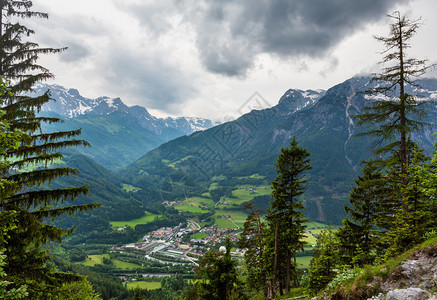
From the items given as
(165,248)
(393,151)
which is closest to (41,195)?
(393,151)

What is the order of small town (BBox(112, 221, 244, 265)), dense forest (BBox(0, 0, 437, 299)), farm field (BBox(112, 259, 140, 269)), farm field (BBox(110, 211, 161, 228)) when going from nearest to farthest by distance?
dense forest (BBox(0, 0, 437, 299)) < farm field (BBox(112, 259, 140, 269)) < small town (BBox(112, 221, 244, 265)) < farm field (BBox(110, 211, 161, 228))

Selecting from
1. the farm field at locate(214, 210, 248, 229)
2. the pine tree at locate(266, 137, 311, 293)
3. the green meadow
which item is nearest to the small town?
the farm field at locate(214, 210, 248, 229)

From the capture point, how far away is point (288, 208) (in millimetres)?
18703

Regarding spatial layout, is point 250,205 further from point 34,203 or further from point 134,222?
point 134,222

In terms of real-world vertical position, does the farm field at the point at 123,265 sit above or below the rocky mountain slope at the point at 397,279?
below

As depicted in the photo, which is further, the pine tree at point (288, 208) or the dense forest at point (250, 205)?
the pine tree at point (288, 208)

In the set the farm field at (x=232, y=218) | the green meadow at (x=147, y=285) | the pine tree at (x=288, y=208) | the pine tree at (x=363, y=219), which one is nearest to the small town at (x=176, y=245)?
the farm field at (x=232, y=218)

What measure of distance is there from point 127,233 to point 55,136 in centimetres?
17401

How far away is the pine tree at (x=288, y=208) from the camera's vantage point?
60.6ft

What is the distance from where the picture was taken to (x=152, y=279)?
8906cm

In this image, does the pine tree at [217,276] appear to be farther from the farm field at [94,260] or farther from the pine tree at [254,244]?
the farm field at [94,260]

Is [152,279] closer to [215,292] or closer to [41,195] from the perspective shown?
[215,292]

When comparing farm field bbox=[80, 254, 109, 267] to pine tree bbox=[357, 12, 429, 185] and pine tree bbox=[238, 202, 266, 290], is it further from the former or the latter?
pine tree bbox=[357, 12, 429, 185]

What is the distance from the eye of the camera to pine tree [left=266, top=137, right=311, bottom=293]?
1847 cm
